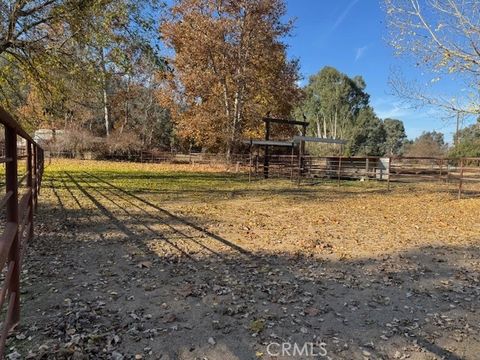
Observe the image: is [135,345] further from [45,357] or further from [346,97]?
[346,97]

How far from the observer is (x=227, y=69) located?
2467cm

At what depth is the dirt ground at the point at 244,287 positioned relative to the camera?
9.70 ft

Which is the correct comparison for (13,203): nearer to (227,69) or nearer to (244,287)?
(244,287)

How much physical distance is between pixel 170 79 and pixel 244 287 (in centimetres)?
2445

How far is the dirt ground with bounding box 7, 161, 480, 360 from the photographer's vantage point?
2.96 meters

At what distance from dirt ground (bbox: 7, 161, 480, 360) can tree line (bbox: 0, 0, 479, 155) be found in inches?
178

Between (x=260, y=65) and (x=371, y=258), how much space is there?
21.8 meters

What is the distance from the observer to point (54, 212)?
790 cm

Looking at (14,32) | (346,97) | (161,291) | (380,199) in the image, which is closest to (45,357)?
(161,291)

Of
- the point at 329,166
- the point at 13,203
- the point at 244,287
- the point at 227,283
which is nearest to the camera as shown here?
the point at 13,203

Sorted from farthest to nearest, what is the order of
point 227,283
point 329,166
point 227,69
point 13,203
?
point 227,69
point 329,166
point 227,283
point 13,203

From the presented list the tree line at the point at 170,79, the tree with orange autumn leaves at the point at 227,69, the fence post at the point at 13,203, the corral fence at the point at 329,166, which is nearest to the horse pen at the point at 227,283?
the fence post at the point at 13,203

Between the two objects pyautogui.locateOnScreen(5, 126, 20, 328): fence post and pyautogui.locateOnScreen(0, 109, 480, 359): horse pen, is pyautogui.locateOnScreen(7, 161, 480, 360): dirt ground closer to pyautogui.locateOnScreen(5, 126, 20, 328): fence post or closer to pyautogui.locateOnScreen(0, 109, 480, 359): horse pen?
pyautogui.locateOnScreen(0, 109, 480, 359): horse pen

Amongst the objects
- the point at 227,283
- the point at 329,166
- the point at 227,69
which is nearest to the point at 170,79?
the point at 227,69
